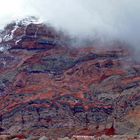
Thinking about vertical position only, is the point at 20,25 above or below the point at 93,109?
above

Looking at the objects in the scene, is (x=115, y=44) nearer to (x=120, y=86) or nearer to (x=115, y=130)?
(x=120, y=86)

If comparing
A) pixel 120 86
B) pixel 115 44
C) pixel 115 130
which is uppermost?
pixel 115 44

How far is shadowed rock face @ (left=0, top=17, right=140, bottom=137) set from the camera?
276 feet

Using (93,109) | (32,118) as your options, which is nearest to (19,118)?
(32,118)

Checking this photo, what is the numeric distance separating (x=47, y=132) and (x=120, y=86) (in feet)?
39.4

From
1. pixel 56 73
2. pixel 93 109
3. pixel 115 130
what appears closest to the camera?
pixel 115 130

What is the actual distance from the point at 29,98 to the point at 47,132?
729cm

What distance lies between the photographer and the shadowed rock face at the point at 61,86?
84.0 m

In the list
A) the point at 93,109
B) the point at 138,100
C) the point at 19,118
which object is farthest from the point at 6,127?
the point at 138,100

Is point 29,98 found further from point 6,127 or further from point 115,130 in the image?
point 115,130

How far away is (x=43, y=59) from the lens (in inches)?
3706

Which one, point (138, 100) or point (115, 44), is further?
point (115, 44)

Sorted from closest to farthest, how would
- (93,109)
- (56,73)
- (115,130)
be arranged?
(115,130) → (93,109) → (56,73)

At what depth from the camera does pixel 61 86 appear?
89.7m
